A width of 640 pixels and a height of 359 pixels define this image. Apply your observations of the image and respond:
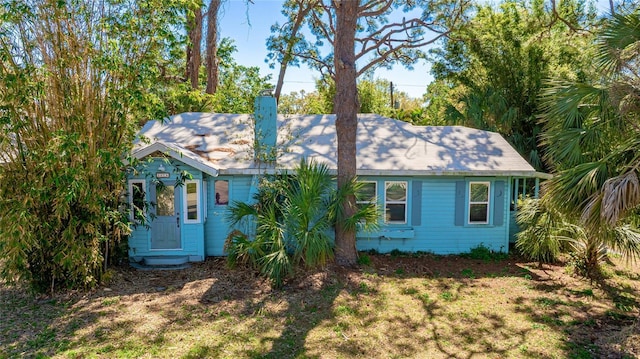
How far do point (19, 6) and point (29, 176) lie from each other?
2740mm

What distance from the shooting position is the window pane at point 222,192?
33.8ft

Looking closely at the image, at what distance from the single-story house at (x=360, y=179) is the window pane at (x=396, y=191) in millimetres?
27

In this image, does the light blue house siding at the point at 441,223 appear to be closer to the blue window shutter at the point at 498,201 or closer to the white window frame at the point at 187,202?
the blue window shutter at the point at 498,201

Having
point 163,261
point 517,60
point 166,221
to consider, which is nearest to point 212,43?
point 166,221

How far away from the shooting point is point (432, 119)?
85.8 ft

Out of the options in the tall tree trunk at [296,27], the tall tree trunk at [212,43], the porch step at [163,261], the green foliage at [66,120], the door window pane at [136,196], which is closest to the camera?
the green foliage at [66,120]

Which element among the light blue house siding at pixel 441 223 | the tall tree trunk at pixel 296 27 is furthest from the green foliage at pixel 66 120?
the tall tree trunk at pixel 296 27

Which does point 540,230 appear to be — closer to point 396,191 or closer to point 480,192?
point 480,192

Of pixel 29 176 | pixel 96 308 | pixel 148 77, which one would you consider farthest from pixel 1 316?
pixel 148 77

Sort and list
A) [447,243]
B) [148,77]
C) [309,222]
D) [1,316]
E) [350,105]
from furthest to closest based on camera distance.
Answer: [447,243] → [350,105] → [309,222] → [148,77] → [1,316]

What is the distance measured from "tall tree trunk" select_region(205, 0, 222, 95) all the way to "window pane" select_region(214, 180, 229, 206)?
9769mm

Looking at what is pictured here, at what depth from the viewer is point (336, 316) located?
22.3 ft

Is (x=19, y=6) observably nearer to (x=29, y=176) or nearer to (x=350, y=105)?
(x=29, y=176)

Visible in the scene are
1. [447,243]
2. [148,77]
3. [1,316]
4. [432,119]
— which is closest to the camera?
[1,316]
